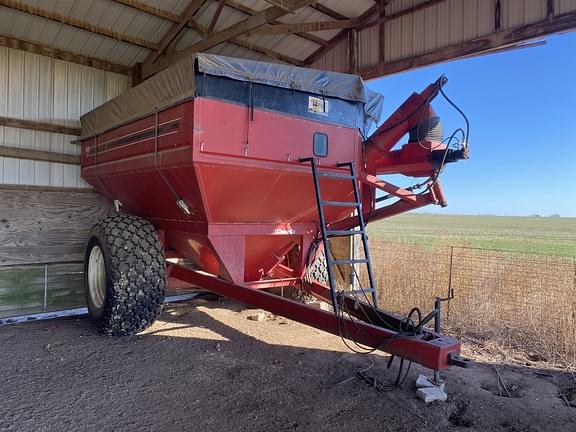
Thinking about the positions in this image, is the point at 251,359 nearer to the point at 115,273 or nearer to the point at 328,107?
the point at 115,273

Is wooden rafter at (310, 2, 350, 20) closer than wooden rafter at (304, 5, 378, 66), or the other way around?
wooden rafter at (310, 2, 350, 20)

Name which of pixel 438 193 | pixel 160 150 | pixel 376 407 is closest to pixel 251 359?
pixel 376 407

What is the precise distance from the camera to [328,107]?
429 cm

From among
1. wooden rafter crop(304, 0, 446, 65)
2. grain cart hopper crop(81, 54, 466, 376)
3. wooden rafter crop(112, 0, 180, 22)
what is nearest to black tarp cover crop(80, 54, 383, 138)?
grain cart hopper crop(81, 54, 466, 376)

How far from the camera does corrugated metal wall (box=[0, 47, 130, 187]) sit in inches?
239

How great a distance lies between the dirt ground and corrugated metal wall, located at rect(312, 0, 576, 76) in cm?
407

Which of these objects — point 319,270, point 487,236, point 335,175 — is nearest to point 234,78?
point 335,175

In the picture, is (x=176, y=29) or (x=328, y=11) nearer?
(x=176, y=29)

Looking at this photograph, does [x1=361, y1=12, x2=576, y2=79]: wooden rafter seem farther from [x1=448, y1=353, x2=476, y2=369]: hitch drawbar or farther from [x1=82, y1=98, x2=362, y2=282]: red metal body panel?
[x1=448, y1=353, x2=476, y2=369]: hitch drawbar

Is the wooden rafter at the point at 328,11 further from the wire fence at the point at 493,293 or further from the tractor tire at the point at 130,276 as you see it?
the tractor tire at the point at 130,276

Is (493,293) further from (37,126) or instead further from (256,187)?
(37,126)

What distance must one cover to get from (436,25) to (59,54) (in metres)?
5.45

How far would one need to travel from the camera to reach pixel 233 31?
6.03 meters

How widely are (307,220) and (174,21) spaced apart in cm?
A: 393
